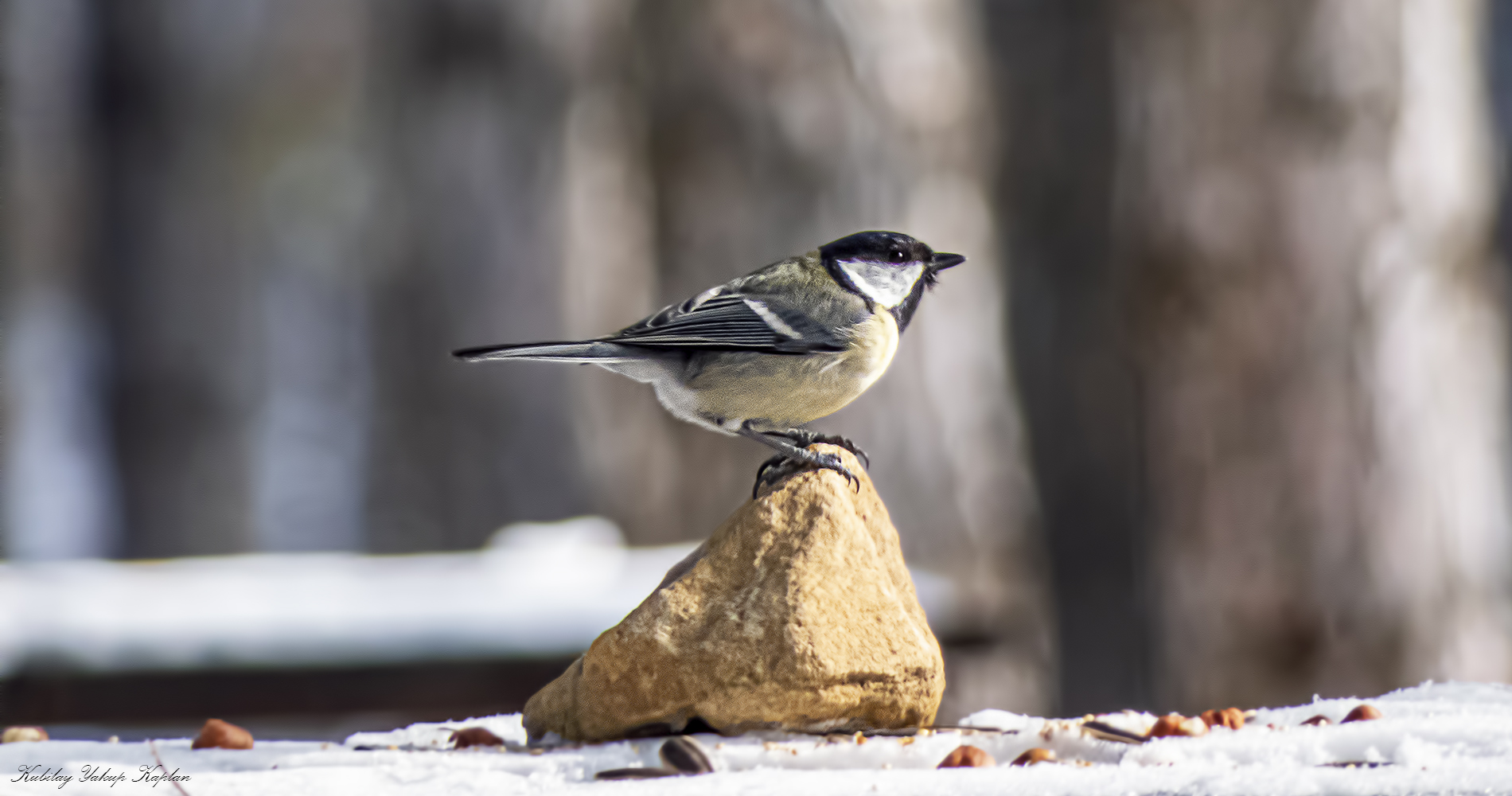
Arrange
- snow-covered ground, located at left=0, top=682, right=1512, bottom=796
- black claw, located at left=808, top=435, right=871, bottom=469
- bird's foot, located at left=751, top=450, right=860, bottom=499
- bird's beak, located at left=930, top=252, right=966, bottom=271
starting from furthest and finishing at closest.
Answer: bird's beak, located at left=930, top=252, right=966, bottom=271 → black claw, located at left=808, top=435, right=871, bottom=469 → bird's foot, located at left=751, top=450, right=860, bottom=499 → snow-covered ground, located at left=0, top=682, right=1512, bottom=796

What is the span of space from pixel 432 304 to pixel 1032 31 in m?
2.81

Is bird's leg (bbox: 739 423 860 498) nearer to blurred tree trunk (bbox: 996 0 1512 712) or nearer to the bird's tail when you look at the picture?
the bird's tail

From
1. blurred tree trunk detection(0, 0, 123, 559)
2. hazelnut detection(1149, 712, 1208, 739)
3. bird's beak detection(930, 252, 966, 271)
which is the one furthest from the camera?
blurred tree trunk detection(0, 0, 123, 559)

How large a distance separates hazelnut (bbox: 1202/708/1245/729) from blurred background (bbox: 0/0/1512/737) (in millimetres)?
1700

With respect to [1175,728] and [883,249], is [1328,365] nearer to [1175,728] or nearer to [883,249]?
[883,249]

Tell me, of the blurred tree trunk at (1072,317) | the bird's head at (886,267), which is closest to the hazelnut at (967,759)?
the bird's head at (886,267)

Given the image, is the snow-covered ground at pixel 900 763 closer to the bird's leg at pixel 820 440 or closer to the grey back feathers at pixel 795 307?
the bird's leg at pixel 820 440

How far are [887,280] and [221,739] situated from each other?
142 centimetres

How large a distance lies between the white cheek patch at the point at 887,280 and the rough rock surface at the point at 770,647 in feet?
1.88

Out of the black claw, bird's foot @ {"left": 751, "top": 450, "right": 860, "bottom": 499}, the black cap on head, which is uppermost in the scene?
the black cap on head

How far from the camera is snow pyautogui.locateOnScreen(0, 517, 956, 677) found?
317 cm

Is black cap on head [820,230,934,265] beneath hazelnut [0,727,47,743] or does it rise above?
above

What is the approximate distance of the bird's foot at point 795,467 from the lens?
209 centimetres

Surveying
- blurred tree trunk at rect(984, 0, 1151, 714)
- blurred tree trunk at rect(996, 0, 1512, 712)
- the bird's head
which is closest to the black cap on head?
the bird's head
